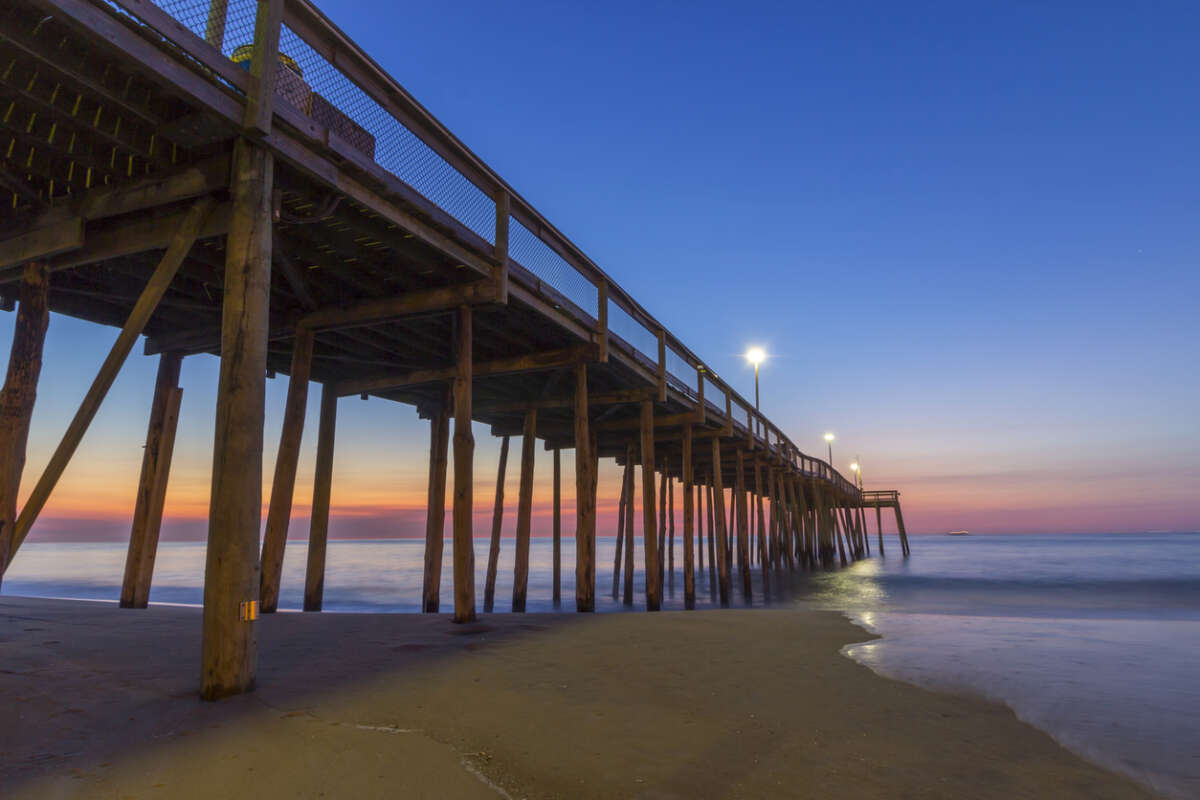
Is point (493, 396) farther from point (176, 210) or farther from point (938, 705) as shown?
point (938, 705)

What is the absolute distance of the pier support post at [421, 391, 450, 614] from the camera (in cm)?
1082

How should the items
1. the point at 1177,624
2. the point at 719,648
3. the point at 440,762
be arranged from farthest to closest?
the point at 1177,624 → the point at 719,648 → the point at 440,762

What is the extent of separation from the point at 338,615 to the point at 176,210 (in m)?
5.68

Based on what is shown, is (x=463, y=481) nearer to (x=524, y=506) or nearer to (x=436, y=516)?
(x=436, y=516)

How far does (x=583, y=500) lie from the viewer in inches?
452

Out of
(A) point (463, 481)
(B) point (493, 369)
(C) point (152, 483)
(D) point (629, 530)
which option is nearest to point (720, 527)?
(D) point (629, 530)

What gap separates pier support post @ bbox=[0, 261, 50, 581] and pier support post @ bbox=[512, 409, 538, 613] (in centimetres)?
842

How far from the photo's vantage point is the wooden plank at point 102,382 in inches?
163

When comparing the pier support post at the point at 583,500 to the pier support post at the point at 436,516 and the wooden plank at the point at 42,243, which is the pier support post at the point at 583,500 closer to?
the pier support post at the point at 436,516

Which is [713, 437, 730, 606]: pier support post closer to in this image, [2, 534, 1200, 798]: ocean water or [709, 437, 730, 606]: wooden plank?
[709, 437, 730, 606]: wooden plank

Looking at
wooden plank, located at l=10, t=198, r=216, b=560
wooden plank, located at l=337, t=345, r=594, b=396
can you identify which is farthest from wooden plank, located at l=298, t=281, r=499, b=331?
wooden plank, located at l=10, t=198, r=216, b=560

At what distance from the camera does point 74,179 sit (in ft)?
19.5

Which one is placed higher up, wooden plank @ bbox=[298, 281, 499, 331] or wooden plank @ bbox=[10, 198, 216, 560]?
wooden plank @ bbox=[298, 281, 499, 331]

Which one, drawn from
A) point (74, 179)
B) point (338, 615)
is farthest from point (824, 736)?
point (74, 179)
